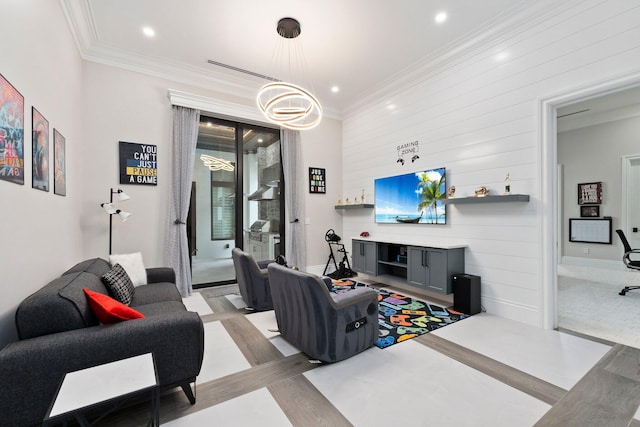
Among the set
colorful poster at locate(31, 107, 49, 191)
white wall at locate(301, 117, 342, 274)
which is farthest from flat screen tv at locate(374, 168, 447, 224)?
colorful poster at locate(31, 107, 49, 191)

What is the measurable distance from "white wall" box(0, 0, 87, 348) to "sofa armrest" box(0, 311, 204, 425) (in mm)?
496

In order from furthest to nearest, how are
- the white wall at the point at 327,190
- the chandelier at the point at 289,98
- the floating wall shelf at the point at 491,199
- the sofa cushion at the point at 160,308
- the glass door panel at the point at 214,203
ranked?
the white wall at the point at 327,190 → the glass door panel at the point at 214,203 → the chandelier at the point at 289,98 → the floating wall shelf at the point at 491,199 → the sofa cushion at the point at 160,308

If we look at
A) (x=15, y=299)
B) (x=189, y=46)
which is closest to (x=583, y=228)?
(x=189, y=46)

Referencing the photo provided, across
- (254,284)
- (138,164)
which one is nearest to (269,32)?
(138,164)

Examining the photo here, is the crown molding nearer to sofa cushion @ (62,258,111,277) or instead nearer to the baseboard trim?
sofa cushion @ (62,258,111,277)

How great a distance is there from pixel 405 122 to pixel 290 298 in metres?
3.80

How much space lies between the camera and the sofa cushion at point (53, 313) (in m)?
1.62

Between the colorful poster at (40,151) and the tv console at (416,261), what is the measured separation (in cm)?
425

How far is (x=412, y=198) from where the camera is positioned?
4.75m

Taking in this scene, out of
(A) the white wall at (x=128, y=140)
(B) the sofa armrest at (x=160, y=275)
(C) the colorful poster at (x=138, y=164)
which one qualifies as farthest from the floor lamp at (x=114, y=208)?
(B) the sofa armrest at (x=160, y=275)

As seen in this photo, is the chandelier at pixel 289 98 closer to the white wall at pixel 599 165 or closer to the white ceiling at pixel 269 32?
the white ceiling at pixel 269 32

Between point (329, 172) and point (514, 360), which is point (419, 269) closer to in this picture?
point (514, 360)

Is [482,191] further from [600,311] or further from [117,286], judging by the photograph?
[117,286]

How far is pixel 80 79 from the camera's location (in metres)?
3.90
